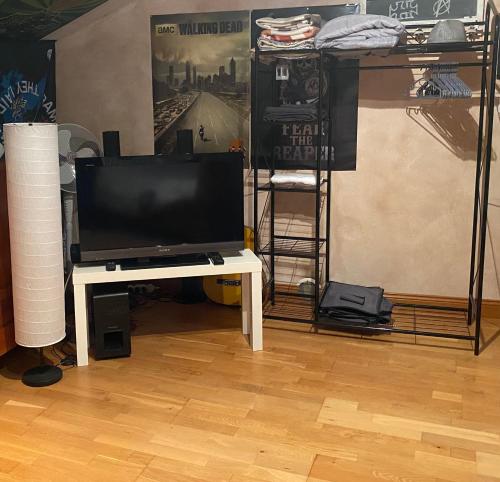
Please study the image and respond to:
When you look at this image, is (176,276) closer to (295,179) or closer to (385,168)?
(295,179)

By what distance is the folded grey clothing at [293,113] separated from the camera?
359 centimetres

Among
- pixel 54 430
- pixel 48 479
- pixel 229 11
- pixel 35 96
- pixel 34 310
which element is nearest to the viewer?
pixel 48 479

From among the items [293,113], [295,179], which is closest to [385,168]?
[295,179]

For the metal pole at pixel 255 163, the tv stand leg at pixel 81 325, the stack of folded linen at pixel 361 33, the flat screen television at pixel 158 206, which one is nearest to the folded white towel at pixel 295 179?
the metal pole at pixel 255 163

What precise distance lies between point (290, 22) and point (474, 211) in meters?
1.49

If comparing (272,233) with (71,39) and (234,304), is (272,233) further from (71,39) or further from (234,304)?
(71,39)

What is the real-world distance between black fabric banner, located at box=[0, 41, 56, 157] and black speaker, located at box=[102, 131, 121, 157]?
2.37 ft

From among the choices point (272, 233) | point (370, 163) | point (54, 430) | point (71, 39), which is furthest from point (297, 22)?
point (54, 430)

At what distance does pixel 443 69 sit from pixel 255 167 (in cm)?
121

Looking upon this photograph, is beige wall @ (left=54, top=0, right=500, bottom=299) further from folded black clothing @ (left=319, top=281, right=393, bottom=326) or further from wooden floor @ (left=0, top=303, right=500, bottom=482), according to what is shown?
wooden floor @ (left=0, top=303, right=500, bottom=482)

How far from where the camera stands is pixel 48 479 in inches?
90.4

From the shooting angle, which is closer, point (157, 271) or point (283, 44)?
point (157, 271)

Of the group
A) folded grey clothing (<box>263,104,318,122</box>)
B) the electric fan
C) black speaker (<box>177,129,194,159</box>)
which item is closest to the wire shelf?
folded grey clothing (<box>263,104,318,122</box>)

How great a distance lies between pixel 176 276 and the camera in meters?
3.38
